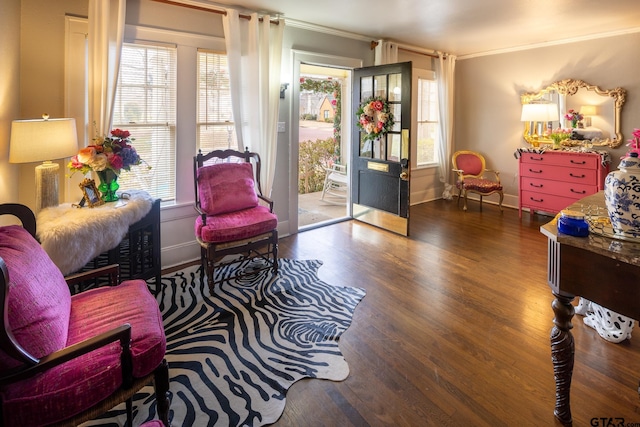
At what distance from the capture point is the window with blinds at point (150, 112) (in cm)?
330

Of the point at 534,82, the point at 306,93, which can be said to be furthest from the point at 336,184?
the point at 534,82

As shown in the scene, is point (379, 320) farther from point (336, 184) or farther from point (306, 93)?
point (306, 93)

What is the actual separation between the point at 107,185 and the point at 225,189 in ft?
3.20

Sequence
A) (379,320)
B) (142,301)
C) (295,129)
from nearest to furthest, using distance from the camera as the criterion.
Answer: (142,301), (379,320), (295,129)

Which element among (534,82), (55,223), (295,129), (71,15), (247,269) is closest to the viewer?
(55,223)

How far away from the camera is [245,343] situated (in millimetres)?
2404

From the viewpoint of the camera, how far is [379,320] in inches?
106

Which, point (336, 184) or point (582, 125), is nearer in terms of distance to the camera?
point (582, 125)

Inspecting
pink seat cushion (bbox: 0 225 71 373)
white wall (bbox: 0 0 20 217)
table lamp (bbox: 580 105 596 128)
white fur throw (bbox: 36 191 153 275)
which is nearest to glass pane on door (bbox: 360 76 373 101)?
table lamp (bbox: 580 105 596 128)

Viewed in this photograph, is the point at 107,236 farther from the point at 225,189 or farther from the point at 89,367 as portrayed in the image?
the point at 89,367

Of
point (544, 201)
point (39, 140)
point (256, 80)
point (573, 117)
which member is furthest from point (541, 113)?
point (39, 140)

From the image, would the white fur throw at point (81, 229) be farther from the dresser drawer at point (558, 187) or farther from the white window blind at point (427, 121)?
the dresser drawer at point (558, 187)

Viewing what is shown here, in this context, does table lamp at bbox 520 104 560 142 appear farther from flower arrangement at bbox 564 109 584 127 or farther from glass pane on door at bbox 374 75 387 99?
glass pane on door at bbox 374 75 387 99

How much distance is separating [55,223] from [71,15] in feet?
5.91
